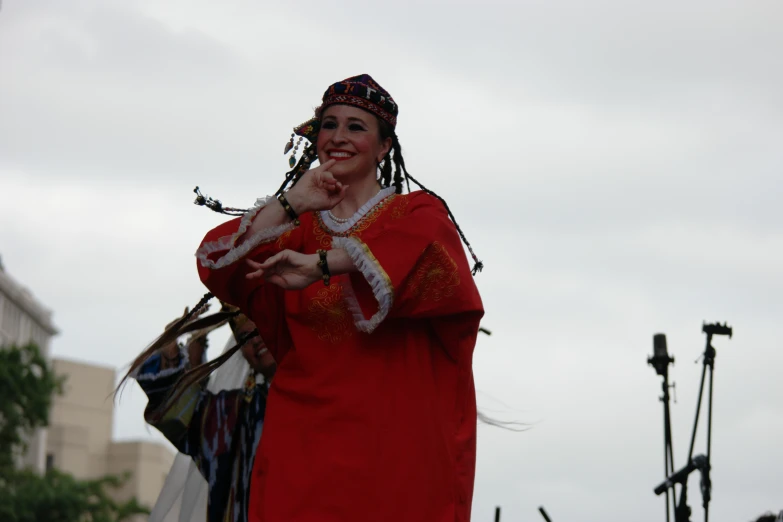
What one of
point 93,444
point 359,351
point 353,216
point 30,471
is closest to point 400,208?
point 353,216

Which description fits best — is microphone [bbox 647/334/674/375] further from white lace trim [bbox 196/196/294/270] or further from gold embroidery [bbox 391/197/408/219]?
white lace trim [bbox 196/196/294/270]

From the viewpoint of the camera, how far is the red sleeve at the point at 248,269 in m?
3.84

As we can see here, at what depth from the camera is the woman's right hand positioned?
385 cm

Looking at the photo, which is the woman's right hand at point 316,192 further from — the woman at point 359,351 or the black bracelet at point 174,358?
the black bracelet at point 174,358

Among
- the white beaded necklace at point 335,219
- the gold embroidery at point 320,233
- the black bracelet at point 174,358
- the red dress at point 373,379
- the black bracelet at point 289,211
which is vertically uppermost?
the white beaded necklace at point 335,219

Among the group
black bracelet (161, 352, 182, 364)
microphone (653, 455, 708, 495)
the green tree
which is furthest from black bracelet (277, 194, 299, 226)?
the green tree

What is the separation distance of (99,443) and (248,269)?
177 ft

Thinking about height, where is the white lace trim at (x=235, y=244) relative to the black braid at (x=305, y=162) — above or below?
below

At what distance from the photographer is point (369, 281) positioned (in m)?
3.71

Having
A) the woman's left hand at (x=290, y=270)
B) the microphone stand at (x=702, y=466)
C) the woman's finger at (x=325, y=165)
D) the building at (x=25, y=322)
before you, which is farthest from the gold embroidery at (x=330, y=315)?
the building at (x=25, y=322)

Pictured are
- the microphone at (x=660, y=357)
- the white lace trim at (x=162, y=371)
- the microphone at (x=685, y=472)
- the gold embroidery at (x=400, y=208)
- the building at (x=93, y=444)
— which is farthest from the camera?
the building at (x=93, y=444)

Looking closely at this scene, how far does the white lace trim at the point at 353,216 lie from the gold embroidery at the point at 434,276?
37 cm

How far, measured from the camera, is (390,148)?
4312 mm

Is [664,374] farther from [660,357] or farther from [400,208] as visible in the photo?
[400,208]
